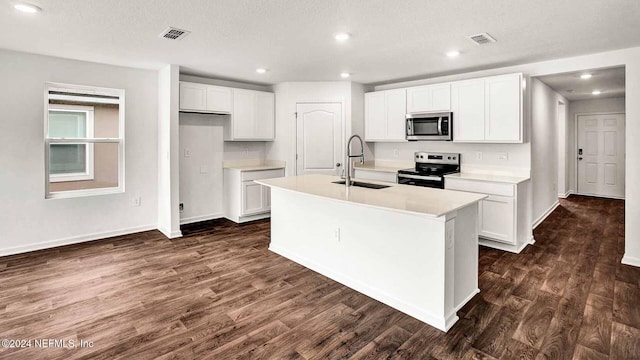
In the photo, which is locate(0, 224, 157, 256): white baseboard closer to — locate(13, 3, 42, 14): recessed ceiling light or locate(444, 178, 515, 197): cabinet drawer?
locate(13, 3, 42, 14): recessed ceiling light

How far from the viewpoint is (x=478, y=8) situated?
2.61 metres

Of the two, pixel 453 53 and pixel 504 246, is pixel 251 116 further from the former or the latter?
pixel 504 246

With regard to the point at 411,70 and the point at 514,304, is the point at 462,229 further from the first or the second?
the point at 411,70

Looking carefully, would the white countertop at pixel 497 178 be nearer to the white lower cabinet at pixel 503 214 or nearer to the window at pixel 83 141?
the white lower cabinet at pixel 503 214

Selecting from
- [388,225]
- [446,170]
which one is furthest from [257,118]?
[388,225]

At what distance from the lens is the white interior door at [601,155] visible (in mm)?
7234

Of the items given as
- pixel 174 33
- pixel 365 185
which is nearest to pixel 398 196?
pixel 365 185

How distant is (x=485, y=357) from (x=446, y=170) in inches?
129

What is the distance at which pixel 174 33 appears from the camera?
319 cm

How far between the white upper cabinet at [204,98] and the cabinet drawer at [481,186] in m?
3.51

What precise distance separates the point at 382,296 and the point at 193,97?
3902 millimetres

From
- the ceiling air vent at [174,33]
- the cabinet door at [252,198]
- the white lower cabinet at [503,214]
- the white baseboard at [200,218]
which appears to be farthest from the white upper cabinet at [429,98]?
the white baseboard at [200,218]

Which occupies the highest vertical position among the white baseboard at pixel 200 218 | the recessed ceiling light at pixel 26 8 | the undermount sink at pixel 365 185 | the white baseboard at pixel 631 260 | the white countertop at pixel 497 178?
the recessed ceiling light at pixel 26 8

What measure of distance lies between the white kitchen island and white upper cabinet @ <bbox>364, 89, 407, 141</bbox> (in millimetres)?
2311
